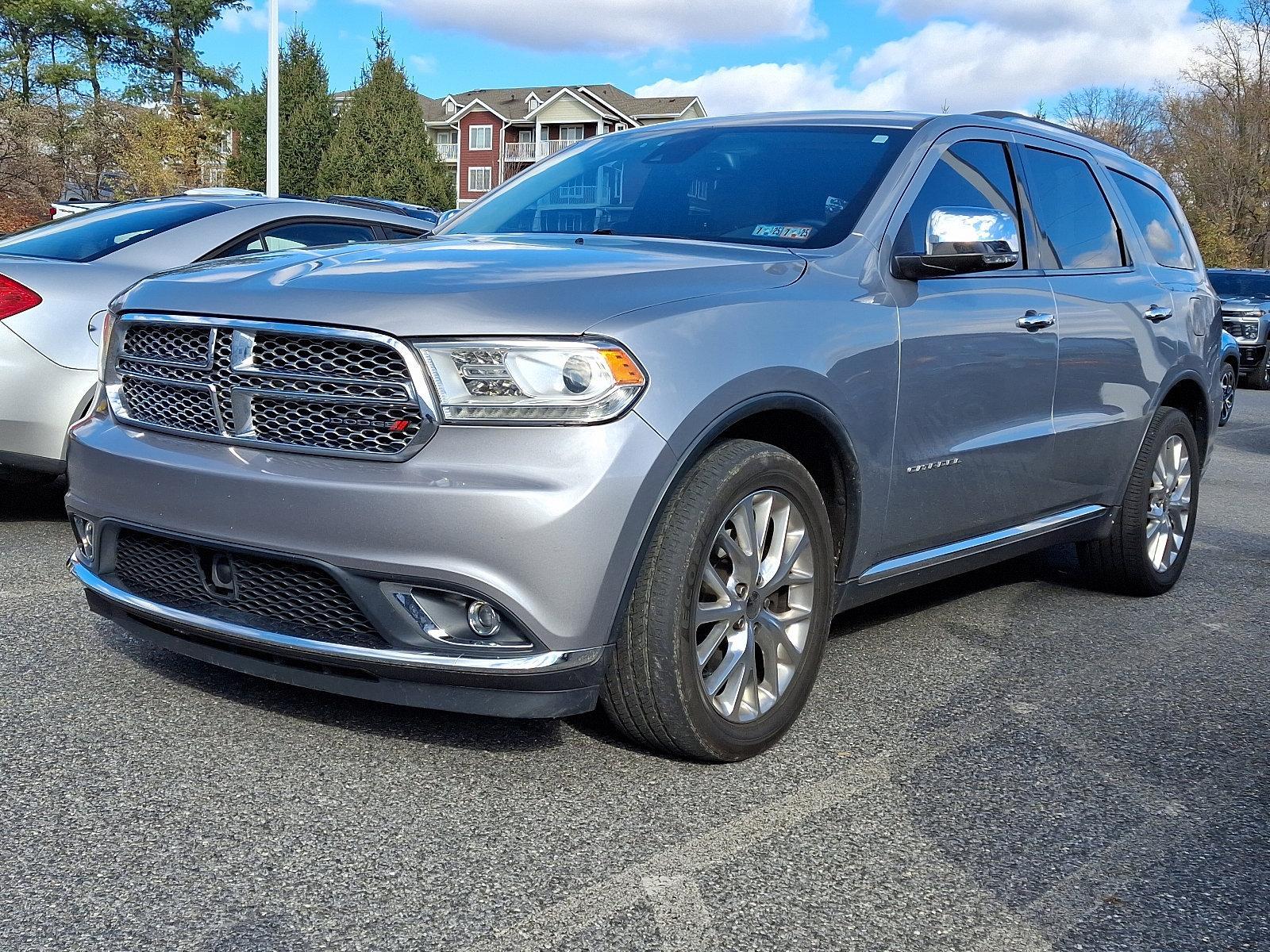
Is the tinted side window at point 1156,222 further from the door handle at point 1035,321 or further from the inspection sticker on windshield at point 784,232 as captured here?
the inspection sticker on windshield at point 784,232

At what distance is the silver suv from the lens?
3.00 metres

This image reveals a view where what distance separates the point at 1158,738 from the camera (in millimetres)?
3895

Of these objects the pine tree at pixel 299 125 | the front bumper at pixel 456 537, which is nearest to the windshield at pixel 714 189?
the front bumper at pixel 456 537

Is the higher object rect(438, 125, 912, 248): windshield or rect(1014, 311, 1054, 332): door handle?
rect(438, 125, 912, 248): windshield

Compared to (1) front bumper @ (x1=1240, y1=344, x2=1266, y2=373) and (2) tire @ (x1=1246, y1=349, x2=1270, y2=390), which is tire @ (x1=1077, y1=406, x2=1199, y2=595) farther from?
(2) tire @ (x1=1246, y1=349, x2=1270, y2=390)

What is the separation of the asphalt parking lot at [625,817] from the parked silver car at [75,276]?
3.73ft

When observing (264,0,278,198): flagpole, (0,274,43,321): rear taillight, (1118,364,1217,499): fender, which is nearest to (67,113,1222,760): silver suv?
(1118,364,1217,499): fender

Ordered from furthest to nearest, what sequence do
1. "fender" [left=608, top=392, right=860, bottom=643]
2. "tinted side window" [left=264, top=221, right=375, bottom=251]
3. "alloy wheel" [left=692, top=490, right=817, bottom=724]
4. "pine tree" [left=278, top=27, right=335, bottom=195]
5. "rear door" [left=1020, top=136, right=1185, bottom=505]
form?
"pine tree" [left=278, top=27, right=335, bottom=195] < "tinted side window" [left=264, top=221, right=375, bottom=251] < "rear door" [left=1020, top=136, right=1185, bottom=505] < "alloy wheel" [left=692, top=490, right=817, bottom=724] < "fender" [left=608, top=392, right=860, bottom=643]

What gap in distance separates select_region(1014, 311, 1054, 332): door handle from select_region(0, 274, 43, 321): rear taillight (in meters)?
3.84

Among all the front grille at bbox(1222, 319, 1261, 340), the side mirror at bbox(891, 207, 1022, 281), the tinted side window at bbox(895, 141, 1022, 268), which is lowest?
the front grille at bbox(1222, 319, 1261, 340)

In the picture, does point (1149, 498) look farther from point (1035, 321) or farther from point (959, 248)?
point (959, 248)

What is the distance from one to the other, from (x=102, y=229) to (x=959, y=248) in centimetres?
408

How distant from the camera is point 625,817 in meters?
3.13

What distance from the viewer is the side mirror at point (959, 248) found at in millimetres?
3971
